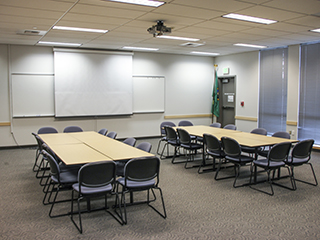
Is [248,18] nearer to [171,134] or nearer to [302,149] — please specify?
[302,149]

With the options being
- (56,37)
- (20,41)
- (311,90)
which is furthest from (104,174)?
(311,90)

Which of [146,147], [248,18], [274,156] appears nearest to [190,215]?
[146,147]

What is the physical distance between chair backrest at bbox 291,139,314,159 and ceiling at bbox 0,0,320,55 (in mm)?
2162

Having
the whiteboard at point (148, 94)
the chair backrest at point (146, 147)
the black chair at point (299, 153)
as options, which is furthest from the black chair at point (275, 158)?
the whiteboard at point (148, 94)

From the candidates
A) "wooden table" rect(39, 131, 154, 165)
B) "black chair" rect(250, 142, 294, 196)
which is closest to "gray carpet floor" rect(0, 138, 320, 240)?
"black chair" rect(250, 142, 294, 196)

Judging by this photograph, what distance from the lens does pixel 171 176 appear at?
569 centimetres

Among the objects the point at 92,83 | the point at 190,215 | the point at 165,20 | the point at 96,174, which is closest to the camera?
the point at 96,174

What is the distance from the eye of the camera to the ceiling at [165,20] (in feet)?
14.6

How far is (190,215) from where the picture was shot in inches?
152

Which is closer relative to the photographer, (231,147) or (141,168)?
(141,168)

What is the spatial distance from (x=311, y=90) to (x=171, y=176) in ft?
16.1

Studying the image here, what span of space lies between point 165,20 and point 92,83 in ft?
14.6

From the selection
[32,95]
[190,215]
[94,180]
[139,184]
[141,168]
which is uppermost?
[32,95]

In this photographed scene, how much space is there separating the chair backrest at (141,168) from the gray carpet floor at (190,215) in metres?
0.57
